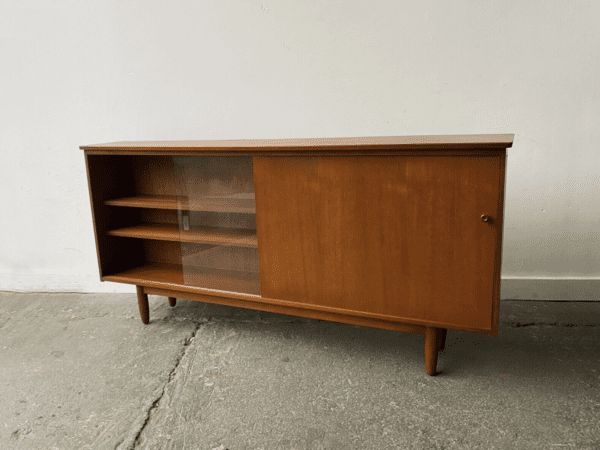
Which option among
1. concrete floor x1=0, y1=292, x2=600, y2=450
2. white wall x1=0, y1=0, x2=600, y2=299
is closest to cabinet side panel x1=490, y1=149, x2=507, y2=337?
concrete floor x1=0, y1=292, x2=600, y2=450

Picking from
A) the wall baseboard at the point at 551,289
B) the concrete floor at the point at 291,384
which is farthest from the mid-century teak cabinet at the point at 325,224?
the wall baseboard at the point at 551,289

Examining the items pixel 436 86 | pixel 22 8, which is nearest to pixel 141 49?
pixel 22 8

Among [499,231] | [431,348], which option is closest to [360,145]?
[499,231]

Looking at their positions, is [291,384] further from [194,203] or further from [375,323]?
[194,203]

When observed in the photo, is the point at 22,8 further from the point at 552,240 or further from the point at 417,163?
the point at 552,240

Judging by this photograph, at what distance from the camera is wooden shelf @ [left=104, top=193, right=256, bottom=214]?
214 centimetres

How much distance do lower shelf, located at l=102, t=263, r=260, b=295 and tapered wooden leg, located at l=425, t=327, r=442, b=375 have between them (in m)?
0.76

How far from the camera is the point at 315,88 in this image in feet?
8.66

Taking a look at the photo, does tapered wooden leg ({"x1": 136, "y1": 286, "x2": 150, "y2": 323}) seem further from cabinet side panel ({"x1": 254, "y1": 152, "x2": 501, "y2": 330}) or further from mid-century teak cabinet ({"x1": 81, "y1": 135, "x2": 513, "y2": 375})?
cabinet side panel ({"x1": 254, "y1": 152, "x2": 501, "y2": 330})

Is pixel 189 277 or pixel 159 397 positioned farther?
pixel 189 277

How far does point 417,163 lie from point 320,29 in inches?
46.6

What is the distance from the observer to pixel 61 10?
285cm

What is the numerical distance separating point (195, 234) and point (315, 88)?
1.03 m

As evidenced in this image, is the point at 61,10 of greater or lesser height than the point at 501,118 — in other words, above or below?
above
